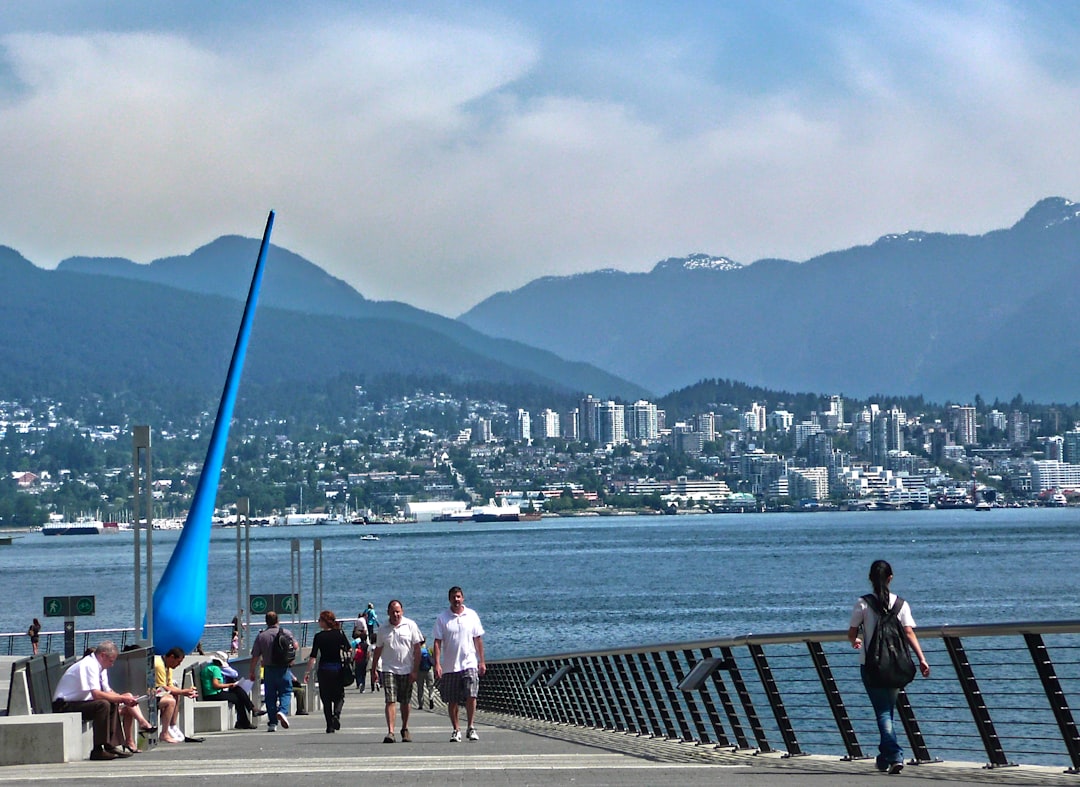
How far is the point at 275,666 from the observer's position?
1933 centimetres

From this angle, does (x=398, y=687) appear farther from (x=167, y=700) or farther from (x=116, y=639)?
(x=116, y=639)

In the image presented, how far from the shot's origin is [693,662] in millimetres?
13828

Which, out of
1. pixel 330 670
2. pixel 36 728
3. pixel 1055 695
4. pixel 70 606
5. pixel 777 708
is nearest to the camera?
pixel 1055 695

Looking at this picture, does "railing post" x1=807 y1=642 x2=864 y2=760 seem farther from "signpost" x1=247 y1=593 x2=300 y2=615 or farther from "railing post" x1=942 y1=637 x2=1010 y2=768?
"signpost" x1=247 y1=593 x2=300 y2=615

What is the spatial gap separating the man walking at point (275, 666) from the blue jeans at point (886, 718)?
32.3 ft

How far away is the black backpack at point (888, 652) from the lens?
10195 mm

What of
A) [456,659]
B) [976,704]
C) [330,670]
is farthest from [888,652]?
[330,670]

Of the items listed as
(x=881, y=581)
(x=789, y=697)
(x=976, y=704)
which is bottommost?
(x=789, y=697)

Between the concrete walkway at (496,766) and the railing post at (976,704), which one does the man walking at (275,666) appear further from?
the railing post at (976,704)

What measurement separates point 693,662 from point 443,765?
9.04 feet

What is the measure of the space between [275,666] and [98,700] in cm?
557

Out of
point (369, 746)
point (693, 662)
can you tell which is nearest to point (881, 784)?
point (693, 662)

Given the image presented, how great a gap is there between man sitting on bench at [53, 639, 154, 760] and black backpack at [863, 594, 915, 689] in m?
6.25

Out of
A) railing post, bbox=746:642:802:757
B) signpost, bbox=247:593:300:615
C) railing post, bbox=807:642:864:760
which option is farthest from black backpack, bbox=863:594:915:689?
signpost, bbox=247:593:300:615
